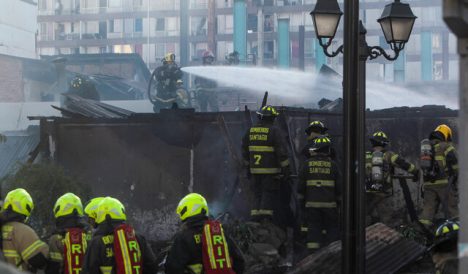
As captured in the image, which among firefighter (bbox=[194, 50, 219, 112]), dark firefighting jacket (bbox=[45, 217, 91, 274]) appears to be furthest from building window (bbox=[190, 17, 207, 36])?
dark firefighting jacket (bbox=[45, 217, 91, 274])

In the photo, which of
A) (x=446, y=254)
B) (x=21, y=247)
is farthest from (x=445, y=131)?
(x=446, y=254)

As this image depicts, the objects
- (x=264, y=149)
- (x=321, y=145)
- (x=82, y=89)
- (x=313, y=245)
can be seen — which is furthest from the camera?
(x=82, y=89)

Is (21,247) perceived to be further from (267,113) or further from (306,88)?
(306,88)

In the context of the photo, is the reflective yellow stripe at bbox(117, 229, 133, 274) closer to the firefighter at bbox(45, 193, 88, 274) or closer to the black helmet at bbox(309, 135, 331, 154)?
the firefighter at bbox(45, 193, 88, 274)

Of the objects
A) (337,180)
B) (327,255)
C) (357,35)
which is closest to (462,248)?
(357,35)

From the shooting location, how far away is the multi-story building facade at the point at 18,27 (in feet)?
131

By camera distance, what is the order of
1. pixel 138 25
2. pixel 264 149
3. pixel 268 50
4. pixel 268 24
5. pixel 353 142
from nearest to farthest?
pixel 353 142 → pixel 264 149 → pixel 268 24 → pixel 268 50 → pixel 138 25

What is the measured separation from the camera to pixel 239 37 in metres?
36.5

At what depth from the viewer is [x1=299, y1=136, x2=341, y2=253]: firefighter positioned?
8914 millimetres

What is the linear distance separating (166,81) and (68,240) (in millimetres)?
11144

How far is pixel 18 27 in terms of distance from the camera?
135ft

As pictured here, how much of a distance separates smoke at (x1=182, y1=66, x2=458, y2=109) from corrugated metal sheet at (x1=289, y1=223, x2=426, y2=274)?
12.6m

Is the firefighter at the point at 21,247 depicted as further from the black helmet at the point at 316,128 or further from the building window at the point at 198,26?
the building window at the point at 198,26

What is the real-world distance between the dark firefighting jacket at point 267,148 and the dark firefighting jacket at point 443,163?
6.17 ft
